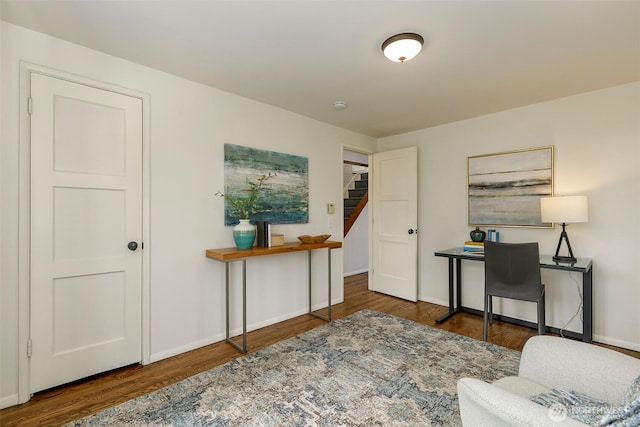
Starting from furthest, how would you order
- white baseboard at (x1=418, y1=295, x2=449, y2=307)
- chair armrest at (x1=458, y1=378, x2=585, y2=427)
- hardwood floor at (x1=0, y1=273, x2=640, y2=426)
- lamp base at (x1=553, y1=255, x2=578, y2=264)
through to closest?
white baseboard at (x1=418, y1=295, x2=449, y2=307)
lamp base at (x1=553, y1=255, x2=578, y2=264)
hardwood floor at (x1=0, y1=273, x2=640, y2=426)
chair armrest at (x1=458, y1=378, x2=585, y2=427)

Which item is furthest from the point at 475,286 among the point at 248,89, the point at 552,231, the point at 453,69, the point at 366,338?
the point at 248,89

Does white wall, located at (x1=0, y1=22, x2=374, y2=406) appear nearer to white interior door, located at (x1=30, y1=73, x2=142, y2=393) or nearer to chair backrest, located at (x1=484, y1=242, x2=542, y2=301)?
white interior door, located at (x1=30, y1=73, x2=142, y2=393)

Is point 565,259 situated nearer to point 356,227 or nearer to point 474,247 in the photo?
point 474,247

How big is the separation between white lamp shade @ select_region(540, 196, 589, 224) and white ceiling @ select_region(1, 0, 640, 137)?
39.3 inches

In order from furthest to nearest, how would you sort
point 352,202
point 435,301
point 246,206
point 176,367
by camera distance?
point 352,202
point 435,301
point 246,206
point 176,367

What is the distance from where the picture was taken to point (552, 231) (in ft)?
9.98

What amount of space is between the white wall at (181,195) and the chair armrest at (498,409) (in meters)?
2.24

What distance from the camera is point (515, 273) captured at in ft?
8.57

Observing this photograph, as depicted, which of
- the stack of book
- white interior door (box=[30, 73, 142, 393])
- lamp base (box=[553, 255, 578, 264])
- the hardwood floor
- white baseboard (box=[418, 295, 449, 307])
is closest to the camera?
the hardwood floor

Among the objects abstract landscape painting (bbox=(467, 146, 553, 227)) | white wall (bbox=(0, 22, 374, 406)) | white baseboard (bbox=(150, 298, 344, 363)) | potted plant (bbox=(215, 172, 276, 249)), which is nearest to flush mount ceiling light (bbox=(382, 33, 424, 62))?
white wall (bbox=(0, 22, 374, 406))

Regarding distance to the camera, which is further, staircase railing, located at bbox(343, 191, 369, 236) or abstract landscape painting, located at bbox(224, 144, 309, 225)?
staircase railing, located at bbox(343, 191, 369, 236)

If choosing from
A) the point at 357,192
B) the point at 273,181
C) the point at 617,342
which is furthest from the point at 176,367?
the point at 357,192

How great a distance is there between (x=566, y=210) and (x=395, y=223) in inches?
74.5

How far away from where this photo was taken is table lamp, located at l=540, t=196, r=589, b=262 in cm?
258
